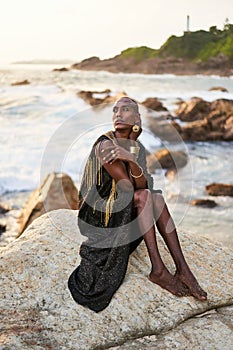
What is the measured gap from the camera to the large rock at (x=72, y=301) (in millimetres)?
2920

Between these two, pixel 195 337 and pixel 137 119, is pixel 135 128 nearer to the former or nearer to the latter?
pixel 137 119

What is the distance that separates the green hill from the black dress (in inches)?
396

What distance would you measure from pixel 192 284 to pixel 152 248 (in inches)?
13.8

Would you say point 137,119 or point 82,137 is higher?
point 137,119

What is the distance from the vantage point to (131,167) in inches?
125

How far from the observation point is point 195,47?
1589 centimetres

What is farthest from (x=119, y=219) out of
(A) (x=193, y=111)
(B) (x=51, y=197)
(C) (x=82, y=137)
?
(A) (x=193, y=111)

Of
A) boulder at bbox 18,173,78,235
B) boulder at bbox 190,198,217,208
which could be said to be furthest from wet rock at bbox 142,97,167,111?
boulder at bbox 18,173,78,235

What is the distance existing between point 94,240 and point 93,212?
0.18 meters

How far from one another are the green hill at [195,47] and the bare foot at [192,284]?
1019 cm

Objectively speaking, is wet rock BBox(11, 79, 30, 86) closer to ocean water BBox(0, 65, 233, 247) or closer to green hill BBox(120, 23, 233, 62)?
ocean water BBox(0, 65, 233, 247)

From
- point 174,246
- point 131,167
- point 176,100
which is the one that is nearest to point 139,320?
point 174,246

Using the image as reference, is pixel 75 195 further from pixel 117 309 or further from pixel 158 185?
pixel 117 309

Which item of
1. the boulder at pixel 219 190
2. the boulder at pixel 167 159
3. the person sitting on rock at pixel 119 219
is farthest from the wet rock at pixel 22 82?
the person sitting on rock at pixel 119 219
